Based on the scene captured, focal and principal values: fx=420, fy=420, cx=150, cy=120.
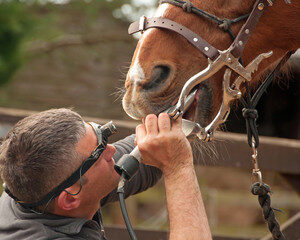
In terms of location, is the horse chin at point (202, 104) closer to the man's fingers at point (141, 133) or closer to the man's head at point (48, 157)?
the man's fingers at point (141, 133)

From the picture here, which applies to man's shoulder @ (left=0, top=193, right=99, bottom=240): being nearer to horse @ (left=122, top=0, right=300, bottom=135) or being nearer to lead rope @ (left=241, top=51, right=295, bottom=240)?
horse @ (left=122, top=0, right=300, bottom=135)

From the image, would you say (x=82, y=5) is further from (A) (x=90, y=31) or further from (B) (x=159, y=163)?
(B) (x=159, y=163)

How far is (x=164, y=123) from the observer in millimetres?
1461

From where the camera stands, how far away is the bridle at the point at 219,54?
1.62 m

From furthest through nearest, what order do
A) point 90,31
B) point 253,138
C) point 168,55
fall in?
point 90,31, point 253,138, point 168,55

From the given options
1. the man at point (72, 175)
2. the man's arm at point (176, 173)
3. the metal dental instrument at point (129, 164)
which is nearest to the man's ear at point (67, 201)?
the man at point (72, 175)

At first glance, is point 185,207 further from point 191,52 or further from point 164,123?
point 191,52

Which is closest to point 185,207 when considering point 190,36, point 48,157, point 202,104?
point 202,104

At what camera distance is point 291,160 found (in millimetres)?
2924

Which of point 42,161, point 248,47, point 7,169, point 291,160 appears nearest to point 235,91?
point 248,47

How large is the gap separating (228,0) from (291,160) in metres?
1.56

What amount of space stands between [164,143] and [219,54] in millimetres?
459

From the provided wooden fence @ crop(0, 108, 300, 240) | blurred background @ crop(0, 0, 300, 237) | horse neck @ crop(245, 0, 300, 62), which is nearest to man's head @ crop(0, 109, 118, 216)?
horse neck @ crop(245, 0, 300, 62)

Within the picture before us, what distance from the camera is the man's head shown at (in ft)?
5.18
